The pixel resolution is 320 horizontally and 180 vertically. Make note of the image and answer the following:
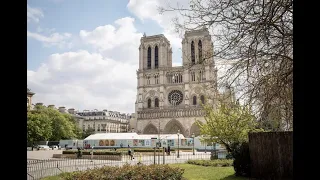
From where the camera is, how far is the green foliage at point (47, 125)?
166 feet

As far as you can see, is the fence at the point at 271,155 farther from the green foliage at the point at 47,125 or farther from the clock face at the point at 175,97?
the clock face at the point at 175,97

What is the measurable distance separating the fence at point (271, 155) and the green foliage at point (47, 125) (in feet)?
140

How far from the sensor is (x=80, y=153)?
3203 centimetres

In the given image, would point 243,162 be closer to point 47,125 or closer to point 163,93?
point 47,125

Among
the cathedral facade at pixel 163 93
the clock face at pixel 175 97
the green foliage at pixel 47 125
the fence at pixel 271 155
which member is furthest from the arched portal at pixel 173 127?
the fence at pixel 271 155

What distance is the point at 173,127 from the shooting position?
234ft

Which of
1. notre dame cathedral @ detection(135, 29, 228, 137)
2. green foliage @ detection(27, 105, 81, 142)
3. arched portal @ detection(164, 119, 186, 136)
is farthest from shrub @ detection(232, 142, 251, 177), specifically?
arched portal @ detection(164, 119, 186, 136)
